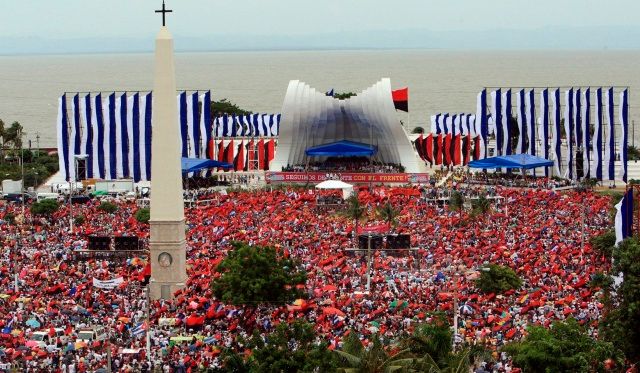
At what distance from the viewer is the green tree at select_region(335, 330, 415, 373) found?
25.4m

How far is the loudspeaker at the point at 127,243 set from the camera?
47.5 meters

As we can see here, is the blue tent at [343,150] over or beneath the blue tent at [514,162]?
over

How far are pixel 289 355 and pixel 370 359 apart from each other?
259 cm

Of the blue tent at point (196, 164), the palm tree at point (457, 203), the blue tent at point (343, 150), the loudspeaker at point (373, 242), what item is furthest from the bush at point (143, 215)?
the blue tent at point (343, 150)

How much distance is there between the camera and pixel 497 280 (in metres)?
38.8

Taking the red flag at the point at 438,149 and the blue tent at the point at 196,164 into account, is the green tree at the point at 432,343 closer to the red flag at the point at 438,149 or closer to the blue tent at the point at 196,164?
the blue tent at the point at 196,164

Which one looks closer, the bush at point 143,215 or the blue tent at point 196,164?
the bush at point 143,215

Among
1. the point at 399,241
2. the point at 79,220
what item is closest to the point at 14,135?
the point at 79,220

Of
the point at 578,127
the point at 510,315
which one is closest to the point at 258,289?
the point at 510,315

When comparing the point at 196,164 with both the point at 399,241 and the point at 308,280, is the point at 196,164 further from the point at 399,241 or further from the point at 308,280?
the point at 308,280

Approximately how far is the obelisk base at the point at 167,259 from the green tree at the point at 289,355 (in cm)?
1303

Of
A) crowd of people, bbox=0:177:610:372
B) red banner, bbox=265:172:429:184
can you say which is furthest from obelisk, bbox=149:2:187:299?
red banner, bbox=265:172:429:184

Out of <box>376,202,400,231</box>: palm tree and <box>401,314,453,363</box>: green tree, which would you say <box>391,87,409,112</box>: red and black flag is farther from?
<box>401,314,453,363</box>: green tree

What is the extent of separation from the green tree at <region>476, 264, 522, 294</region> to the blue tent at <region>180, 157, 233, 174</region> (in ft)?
92.9
